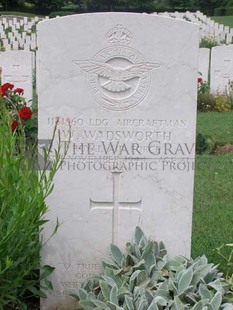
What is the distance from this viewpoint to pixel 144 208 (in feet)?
11.1

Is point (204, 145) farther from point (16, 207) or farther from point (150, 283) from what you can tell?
point (16, 207)

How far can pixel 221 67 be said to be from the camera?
10.8 m

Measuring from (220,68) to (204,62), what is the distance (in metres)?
0.65

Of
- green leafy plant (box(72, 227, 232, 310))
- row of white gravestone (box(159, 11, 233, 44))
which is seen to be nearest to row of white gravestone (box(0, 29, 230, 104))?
green leafy plant (box(72, 227, 232, 310))

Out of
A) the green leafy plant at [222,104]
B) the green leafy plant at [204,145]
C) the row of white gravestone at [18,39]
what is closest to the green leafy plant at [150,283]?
the green leafy plant at [204,145]

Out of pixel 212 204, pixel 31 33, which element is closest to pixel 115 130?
pixel 212 204

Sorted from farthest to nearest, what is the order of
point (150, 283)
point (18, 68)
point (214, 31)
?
point (214, 31)
point (18, 68)
point (150, 283)

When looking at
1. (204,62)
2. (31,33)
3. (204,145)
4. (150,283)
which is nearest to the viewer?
(150,283)

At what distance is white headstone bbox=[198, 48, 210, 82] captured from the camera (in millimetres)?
11289

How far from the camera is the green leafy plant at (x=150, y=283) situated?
119 inches

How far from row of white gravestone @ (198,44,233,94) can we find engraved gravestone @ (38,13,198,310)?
25.2 feet

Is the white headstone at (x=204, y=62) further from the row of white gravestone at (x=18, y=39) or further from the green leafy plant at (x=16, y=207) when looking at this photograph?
the green leafy plant at (x=16, y=207)

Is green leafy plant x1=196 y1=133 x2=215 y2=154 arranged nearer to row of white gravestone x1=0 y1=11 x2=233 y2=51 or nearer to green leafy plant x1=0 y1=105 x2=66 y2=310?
green leafy plant x1=0 y1=105 x2=66 y2=310

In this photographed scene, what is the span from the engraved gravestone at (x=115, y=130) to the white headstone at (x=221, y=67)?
25.3 feet
